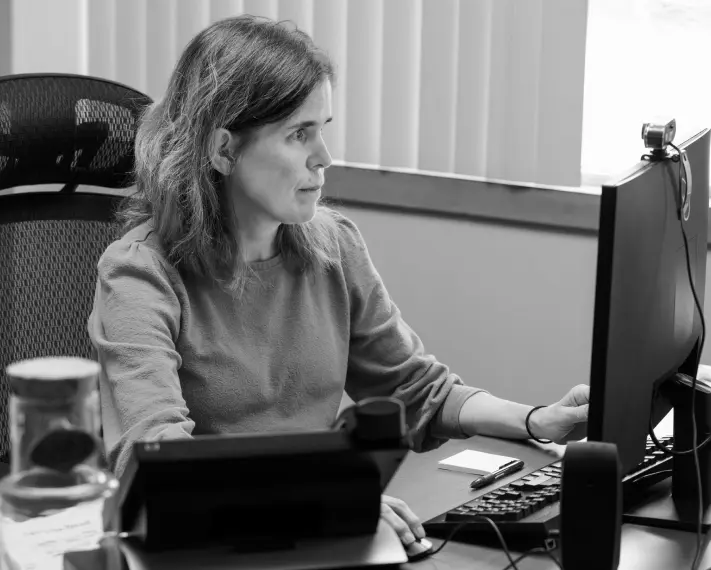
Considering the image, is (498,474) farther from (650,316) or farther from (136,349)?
(136,349)

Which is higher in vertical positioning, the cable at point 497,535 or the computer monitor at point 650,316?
the computer monitor at point 650,316

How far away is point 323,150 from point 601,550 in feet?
2.59

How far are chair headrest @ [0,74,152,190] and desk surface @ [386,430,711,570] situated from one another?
676 millimetres

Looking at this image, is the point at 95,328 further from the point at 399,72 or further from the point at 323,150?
the point at 399,72

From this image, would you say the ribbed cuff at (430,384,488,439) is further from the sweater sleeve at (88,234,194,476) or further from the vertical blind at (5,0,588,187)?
the vertical blind at (5,0,588,187)

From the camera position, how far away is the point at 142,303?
1500mm

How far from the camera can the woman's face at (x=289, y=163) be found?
160 cm

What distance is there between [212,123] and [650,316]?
71 centimetres

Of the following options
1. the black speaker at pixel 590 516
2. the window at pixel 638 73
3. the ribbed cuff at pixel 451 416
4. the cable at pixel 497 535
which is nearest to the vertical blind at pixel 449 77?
the window at pixel 638 73

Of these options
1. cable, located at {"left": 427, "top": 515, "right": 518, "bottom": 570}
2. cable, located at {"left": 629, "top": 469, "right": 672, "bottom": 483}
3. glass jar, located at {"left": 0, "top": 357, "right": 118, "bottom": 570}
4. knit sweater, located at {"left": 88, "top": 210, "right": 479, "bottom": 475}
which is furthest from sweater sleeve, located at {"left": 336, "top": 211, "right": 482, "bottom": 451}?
glass jar, located at {"left": 0, "top": 357, "right": 118, "bottom": 570}

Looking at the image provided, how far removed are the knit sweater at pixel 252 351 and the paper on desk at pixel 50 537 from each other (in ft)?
0.79

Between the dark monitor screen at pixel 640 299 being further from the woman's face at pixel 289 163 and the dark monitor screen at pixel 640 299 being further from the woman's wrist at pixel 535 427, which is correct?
the woman's face at pixel 289 163

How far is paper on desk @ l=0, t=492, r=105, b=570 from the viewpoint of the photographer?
3.45ft

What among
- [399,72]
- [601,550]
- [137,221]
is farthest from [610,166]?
[601,550]
